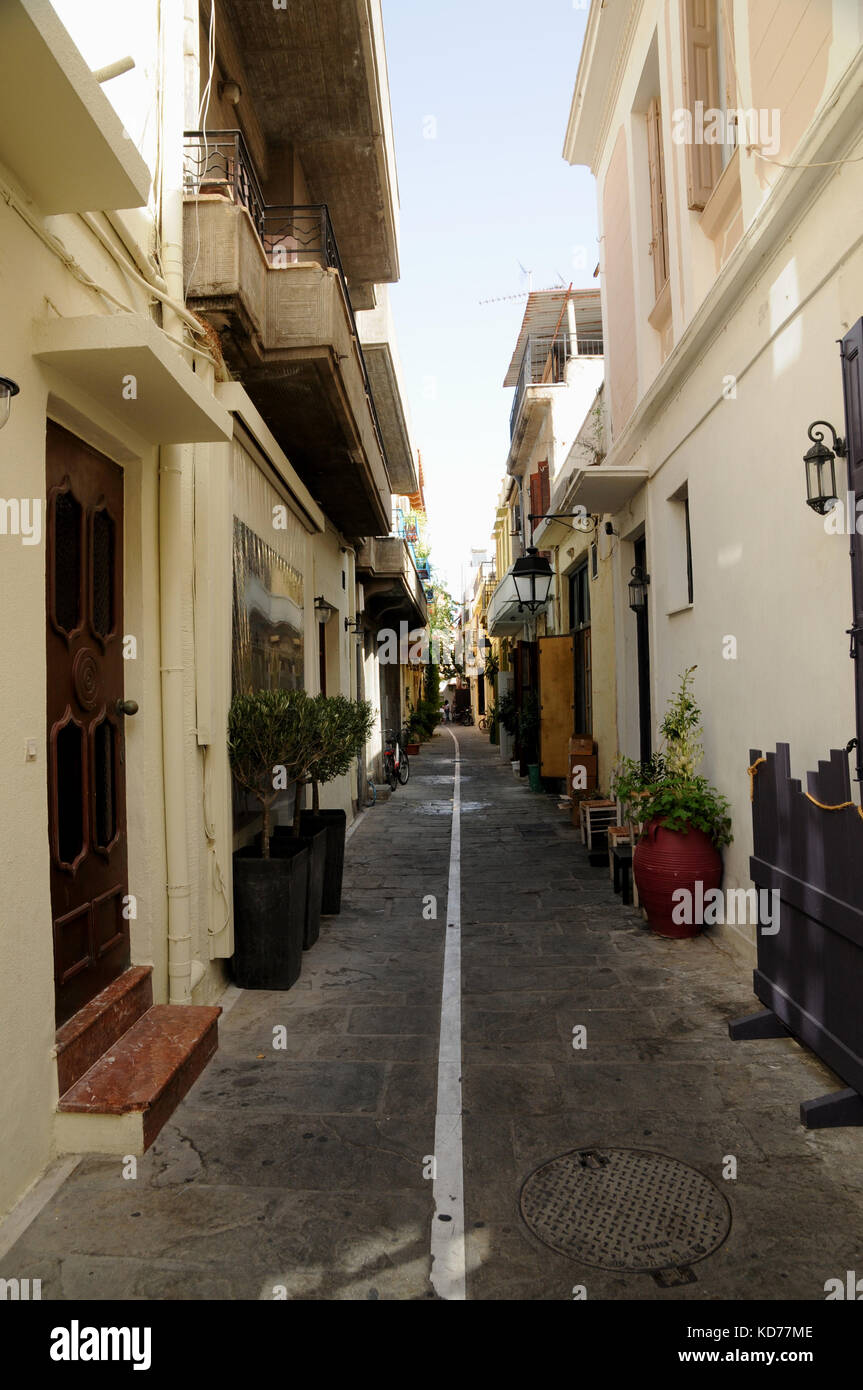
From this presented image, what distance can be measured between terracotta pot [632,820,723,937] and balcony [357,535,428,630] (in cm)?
872

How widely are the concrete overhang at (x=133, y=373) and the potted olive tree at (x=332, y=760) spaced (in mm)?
2085

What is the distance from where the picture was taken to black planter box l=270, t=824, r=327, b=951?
5.79 meters

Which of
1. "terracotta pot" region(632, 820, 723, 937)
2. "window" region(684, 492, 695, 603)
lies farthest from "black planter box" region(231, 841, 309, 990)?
"window" region(684, 492, 695, 603)

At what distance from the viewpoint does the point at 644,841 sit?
609 centimetres

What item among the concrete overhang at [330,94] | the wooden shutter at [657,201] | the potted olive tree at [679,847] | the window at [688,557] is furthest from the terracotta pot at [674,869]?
the concrete overhang at [330,94]

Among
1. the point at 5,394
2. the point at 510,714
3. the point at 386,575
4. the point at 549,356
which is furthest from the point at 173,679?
the point at 549,356

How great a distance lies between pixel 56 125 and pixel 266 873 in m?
3.77

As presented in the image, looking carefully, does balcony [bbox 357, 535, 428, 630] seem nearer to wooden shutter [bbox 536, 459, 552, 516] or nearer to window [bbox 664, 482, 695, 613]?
wooden shutter [bbox 536, 459, 552, 516]

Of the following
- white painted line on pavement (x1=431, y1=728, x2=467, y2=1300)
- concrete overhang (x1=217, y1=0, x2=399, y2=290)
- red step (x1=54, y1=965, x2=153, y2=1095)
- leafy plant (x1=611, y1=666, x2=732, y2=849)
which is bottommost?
white painted line on pavement (x1=431, y1=728, x2=467, y2=1300)

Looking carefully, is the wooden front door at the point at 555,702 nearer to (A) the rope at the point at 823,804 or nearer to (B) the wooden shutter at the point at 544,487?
(B) the wooden shutter at the point at 544,487

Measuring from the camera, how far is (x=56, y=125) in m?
2.83
